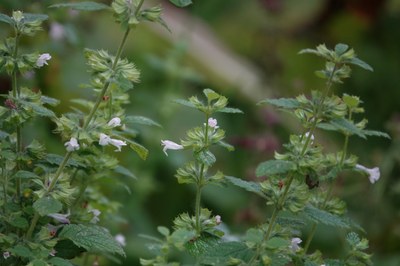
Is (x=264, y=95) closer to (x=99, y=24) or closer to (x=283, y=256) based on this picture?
(x=99, y=24)

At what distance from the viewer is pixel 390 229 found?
10.3 feet

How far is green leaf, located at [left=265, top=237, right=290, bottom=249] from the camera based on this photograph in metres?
1.20

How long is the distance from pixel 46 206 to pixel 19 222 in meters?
0.08

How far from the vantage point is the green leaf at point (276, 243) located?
120 centimetres

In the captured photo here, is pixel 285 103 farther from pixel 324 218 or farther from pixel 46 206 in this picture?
pixel 46 206

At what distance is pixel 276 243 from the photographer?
120 centimetres

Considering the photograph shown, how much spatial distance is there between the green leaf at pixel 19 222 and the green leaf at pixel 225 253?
0.94ft

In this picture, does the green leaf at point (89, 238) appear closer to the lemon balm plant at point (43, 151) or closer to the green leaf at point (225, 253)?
the lemon balm plant at point (43, 151)

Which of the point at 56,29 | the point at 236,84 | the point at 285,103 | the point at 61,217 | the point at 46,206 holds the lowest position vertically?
the point at 236,84

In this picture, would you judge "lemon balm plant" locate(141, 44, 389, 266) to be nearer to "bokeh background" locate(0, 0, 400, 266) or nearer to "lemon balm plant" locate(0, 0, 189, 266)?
"lemon balm plant" locate(0, 0, 189, 266)

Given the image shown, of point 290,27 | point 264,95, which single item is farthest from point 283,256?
point 290,27

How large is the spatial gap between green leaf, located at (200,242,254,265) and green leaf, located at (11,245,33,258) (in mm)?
269

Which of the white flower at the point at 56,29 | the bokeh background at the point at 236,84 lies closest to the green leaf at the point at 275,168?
the bokeh background at the point at 236,84

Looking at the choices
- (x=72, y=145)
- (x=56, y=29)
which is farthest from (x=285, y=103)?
Result: (x=56, y=29)
